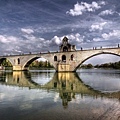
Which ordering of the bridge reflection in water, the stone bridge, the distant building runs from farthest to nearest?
the distant building
the stone bridge
the bridge reflection in water

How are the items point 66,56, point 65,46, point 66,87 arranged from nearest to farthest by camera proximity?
point 66,87 < point 66,56 < point 65,46

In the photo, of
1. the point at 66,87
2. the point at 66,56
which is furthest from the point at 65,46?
the point at 66,87

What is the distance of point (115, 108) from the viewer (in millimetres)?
10469

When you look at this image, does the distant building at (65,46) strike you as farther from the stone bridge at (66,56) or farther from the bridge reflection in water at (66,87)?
the bridge reflection in water at (66,87)

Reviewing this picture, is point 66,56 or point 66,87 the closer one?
point 66,87

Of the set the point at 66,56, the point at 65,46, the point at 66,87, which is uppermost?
the point at 65,46

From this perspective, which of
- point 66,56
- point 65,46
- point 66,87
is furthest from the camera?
point 65,46

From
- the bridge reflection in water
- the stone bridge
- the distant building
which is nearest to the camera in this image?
the bridge reflection in water

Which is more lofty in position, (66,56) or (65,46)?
(65,46)

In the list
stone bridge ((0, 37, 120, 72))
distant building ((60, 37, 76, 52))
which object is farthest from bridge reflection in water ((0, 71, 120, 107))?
distant building ((60, 37, 76, 52))

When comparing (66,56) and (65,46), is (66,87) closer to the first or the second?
(66,56)

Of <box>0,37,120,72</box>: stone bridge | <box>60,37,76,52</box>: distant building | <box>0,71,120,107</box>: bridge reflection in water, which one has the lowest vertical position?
<box>0,71,120,107</box>: bridge reflection in water

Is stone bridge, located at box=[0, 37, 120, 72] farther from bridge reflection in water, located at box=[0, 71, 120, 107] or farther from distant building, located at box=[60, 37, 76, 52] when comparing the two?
bridge reflection in water, located at box=[0, 71, 120, 107]

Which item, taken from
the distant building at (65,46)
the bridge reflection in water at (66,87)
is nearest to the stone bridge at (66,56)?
the distant building at (65,46)
